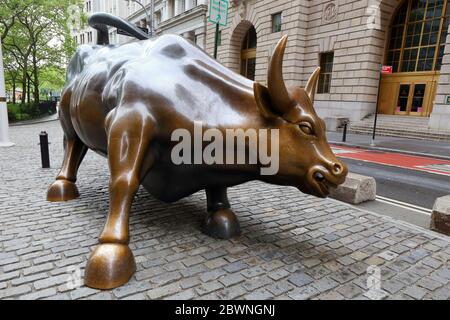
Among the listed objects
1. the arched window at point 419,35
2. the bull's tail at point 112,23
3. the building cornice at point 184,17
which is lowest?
the bull's tail at point 112,23

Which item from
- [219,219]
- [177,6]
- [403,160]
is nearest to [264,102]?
[219,219]

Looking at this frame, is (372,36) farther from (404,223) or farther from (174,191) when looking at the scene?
(174,191)

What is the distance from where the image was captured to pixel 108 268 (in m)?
2.49

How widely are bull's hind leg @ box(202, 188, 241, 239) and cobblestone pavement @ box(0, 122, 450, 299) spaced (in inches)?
3.8

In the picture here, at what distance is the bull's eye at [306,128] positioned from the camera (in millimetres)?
2713

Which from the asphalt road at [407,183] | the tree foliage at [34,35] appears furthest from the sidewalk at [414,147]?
the tree foliage at [34,35]

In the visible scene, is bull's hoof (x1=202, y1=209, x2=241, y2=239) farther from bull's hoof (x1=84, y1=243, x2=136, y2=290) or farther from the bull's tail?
the bull's tail

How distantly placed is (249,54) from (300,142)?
2737 centimetres

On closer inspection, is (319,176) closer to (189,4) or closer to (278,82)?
(278,82)

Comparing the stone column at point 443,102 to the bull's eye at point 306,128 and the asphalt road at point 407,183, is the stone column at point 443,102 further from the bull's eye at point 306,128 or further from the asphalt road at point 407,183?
the bull's eye at point 306,128

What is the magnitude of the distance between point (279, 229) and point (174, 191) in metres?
1.40

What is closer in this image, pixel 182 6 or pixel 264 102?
pixel 264 102

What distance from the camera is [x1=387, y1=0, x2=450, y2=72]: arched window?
1809cm

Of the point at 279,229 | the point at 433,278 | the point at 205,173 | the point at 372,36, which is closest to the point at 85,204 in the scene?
the point at 205,173
